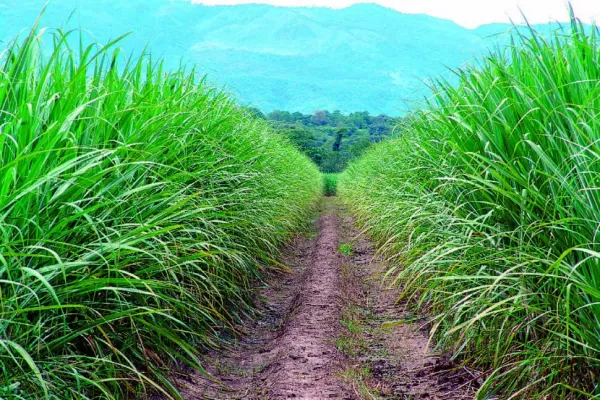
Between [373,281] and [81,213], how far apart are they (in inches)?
167

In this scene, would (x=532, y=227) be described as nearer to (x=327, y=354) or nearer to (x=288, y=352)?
(x=327, y=354)

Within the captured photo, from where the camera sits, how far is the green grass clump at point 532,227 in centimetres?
215

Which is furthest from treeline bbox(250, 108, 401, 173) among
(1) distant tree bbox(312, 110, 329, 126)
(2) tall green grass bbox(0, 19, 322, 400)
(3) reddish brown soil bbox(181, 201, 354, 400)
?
(2) tall green grass bbox(0, 19, 322, 400)

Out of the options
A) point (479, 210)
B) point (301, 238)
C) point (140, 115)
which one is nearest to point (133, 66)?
point (140, 115)

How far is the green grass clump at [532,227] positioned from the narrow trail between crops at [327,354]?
255mm

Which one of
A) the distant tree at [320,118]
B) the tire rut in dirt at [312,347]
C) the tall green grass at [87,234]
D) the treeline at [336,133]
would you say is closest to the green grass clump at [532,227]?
the tire rut in dirt at [312,347]

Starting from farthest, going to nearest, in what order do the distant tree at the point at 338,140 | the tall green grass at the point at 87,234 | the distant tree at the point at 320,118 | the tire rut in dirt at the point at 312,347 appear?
the distant tree at the point at 320,118, the distant tree at the point at 338,140, the tire rut in dirt at the point at 312,347, the tall green grass at the point at 87,234

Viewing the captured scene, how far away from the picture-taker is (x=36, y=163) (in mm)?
2277

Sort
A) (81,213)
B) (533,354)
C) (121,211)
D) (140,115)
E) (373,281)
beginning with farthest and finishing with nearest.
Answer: (373,281)
(140,115)
(121,211)
(533,354)
(81,213)

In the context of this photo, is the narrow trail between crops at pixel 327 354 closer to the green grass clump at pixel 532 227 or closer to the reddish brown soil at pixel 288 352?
the reddish brown soil at pixel 288 352

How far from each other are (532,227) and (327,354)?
1.62 m

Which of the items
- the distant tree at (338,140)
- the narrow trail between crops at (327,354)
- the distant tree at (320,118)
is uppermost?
the distant tree at (320,118)

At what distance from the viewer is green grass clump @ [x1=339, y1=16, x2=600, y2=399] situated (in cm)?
215

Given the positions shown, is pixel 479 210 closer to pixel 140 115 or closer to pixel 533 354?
pixel 533 354
